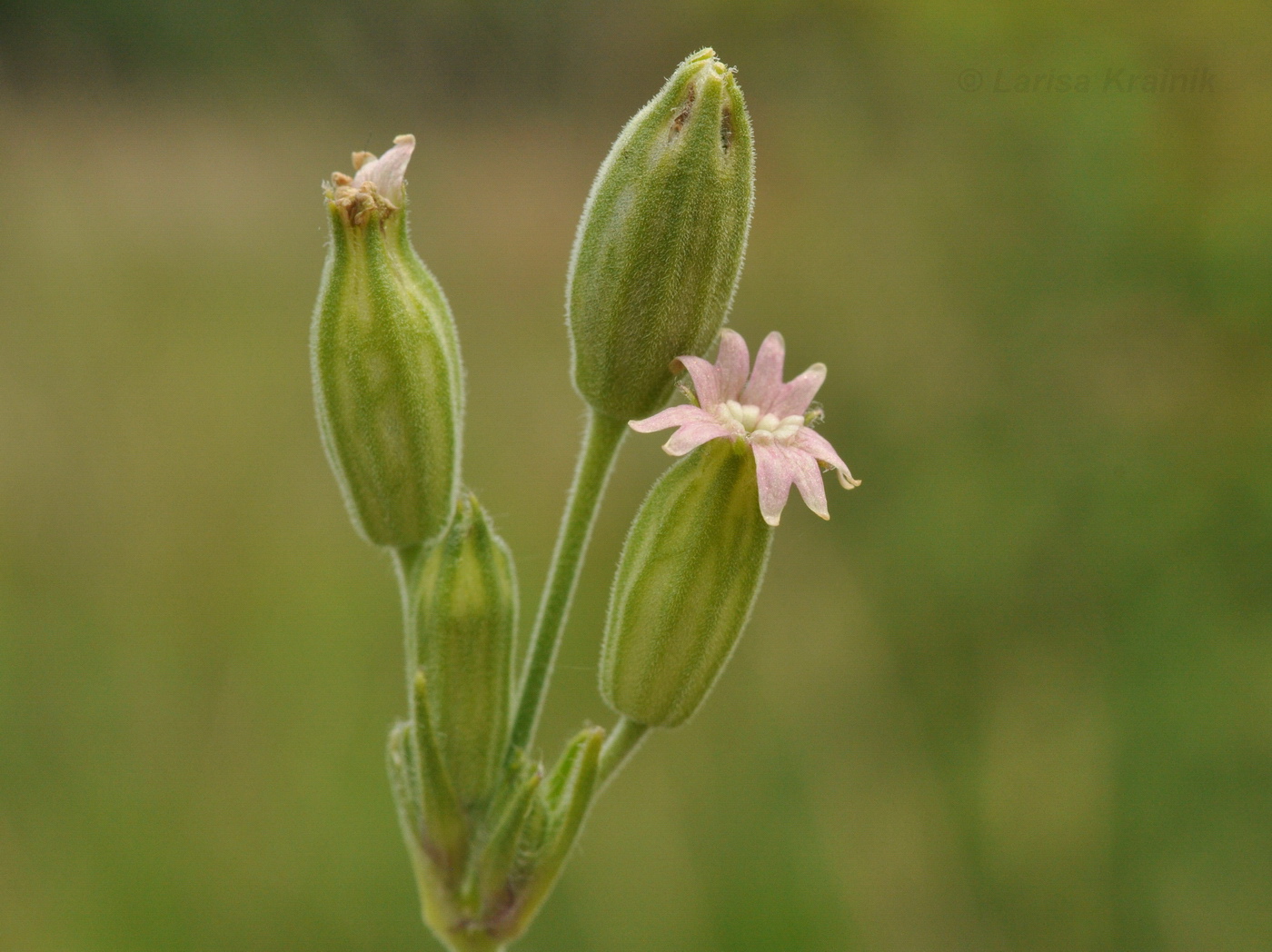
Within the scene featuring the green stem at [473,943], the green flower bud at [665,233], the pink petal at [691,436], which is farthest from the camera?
the green stem at [473,943]

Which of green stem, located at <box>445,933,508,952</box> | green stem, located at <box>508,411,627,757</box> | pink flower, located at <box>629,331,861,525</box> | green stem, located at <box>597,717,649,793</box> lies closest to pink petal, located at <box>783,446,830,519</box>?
pink flower, located at <box>629,331,861,525</box>

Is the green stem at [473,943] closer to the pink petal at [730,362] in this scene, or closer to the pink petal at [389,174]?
the pink petal at [730,362]

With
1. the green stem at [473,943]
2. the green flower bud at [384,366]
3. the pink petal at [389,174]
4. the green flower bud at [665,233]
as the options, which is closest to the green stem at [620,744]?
the green stem at [473,943]

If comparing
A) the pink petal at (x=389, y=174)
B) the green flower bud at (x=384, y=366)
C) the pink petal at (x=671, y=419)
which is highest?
the pink petal at (x=389, y=174)

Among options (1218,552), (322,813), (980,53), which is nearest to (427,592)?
(322,813)

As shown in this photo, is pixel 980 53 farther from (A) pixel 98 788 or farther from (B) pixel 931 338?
(A) pixel 98 788

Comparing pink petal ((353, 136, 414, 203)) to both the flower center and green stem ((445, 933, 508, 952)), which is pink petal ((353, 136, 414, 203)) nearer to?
the flower center
